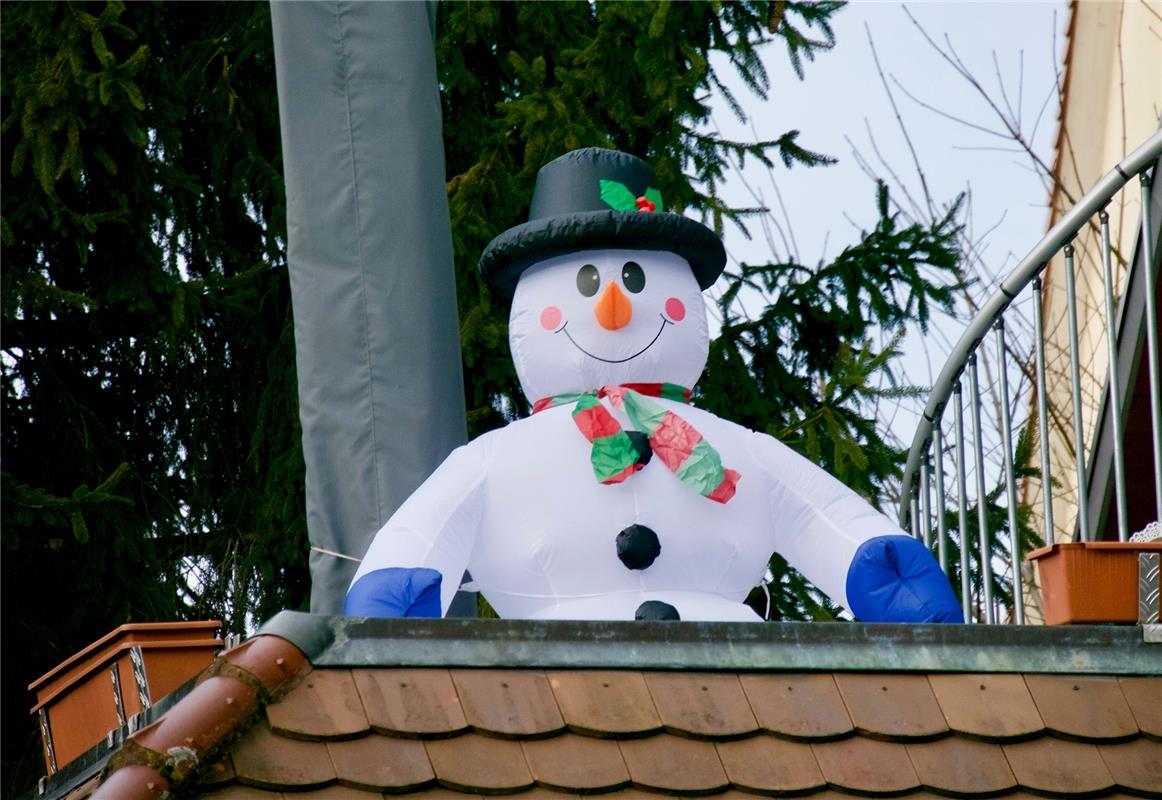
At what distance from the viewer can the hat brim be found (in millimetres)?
3836

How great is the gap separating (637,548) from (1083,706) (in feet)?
4.09

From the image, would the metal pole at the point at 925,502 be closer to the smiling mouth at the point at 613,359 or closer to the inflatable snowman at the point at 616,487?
the inflatable snowman at the point at 616,487

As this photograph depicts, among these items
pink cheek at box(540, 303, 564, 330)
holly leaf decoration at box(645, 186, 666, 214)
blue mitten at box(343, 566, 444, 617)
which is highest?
Result: holly leaf decoration at box(645, 186, 666, 214)

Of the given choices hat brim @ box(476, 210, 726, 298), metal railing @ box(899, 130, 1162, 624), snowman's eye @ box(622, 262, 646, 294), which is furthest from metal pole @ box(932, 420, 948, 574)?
snowman's eye @ box(622, 262, 646, 294)

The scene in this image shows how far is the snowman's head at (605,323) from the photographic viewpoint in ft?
12.6

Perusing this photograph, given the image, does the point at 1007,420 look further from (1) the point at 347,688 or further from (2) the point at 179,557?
(2) the point at 179,557

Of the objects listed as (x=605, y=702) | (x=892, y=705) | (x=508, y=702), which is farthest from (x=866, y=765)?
(x=508, y=702)

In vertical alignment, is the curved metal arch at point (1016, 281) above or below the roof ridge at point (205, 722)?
above

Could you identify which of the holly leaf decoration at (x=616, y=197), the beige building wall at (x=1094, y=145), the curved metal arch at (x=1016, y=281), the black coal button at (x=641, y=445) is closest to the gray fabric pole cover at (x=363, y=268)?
the holly leaf decoration at (x=616, y=197)

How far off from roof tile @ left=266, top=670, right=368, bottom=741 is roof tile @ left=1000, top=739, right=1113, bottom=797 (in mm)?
877

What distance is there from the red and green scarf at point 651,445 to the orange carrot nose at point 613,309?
151mm

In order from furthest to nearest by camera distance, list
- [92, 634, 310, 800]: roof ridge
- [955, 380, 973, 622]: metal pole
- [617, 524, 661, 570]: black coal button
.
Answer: [955, 380, 973, 622]: metal pole, [617, 524, 661, 570]: black coal button, [92, 634, 310, 800]: roof ridge

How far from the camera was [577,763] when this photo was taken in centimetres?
230

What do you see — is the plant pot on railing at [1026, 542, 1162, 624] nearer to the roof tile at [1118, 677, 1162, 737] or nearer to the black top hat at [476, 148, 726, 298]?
the roof tile at [1118, 677, 1162, 737]
